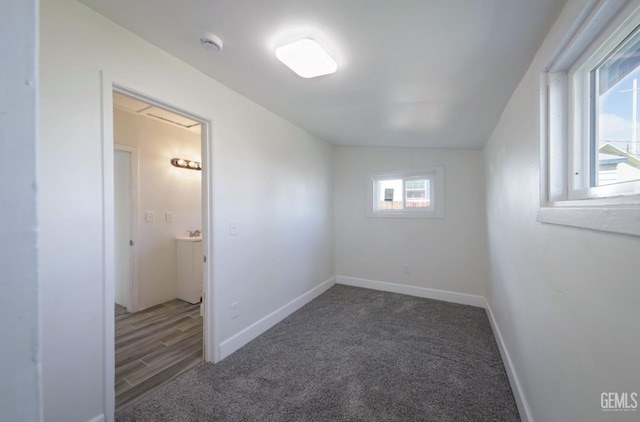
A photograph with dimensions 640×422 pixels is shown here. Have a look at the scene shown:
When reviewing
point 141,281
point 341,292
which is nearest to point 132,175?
point 141,281

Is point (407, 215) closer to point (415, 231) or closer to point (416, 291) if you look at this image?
point (415, 231)

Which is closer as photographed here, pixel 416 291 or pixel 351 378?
pixel 351 378

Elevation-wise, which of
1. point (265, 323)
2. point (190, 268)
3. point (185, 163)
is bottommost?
point (265, 323)

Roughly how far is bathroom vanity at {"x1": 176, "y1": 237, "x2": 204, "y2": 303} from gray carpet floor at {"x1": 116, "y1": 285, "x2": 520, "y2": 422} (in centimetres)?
141

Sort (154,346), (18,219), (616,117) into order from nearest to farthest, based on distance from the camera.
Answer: (18,219) < (616,117) < (154,346)

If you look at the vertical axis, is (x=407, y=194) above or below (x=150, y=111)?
below

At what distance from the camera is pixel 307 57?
59.0 inches

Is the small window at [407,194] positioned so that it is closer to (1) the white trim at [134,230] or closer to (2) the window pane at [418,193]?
(2) the window pane at [418,193]

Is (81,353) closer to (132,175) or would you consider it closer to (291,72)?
(291,72)

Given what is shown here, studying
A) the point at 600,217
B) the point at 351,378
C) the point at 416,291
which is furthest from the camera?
the point at 416,291

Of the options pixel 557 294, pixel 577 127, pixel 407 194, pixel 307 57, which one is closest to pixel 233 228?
pixel 307 57

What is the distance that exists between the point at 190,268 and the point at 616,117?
156 inches

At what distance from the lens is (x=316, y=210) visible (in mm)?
3691

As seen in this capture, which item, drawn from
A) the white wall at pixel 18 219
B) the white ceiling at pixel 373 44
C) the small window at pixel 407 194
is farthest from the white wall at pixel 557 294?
the small window at pixel 407 194
